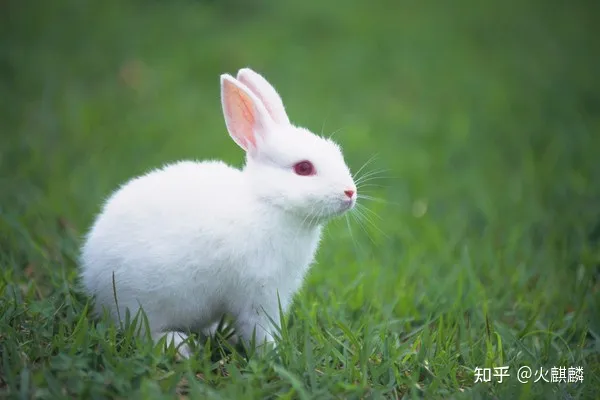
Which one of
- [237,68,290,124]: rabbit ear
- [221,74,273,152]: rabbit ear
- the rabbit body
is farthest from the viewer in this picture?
[237,68,290,124]: rabbit ear

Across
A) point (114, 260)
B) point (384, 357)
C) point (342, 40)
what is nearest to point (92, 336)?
point (114, 260)

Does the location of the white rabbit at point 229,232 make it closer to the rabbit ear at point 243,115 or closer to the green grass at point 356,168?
the rabbit ear at point 243,115

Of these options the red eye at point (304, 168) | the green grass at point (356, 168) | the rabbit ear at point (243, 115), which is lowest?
the green grass at point (356, 168)

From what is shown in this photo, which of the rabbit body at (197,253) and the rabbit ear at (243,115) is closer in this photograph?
the rabbit body at (197,253)

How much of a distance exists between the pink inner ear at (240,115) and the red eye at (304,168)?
9.8 inches

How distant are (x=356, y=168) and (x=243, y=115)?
2521 mm

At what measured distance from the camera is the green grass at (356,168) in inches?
114

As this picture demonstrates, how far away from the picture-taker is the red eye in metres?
2.94

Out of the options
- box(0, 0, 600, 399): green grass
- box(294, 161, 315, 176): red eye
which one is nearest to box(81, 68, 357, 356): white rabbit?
box(294, 161, 315, 176): red eye

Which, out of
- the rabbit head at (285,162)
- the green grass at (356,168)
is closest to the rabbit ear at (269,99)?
the rabbit head at (285,162)

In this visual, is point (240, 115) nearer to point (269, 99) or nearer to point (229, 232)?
point (269, 99)

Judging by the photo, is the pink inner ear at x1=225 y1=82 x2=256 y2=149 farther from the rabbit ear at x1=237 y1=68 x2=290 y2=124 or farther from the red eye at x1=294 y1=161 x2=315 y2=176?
the red eye at x1=294 y1=161 x2=315 y2=176

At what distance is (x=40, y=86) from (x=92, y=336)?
163 inches

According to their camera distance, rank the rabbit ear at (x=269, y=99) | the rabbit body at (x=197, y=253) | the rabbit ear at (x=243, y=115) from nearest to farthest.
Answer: the rabbit body at (x=197, y=253)
the rabbit ear at (x=243, y=115)
the rabbit ear at (x=269, y=99)
